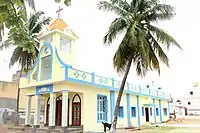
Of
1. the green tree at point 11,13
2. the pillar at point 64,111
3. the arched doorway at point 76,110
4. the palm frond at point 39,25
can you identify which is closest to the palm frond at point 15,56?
the palm frond at point 39,25

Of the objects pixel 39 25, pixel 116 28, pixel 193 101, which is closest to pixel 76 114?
pixel 116 28

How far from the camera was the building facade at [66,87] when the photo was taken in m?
15.6

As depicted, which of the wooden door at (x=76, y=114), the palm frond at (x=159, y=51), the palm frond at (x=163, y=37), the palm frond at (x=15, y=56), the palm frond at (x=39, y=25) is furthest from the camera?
the palm frond at (x=39, y=25)

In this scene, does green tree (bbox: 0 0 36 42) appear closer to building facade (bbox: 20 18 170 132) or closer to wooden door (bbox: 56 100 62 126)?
building facade (bbox: 20 18 170 132)

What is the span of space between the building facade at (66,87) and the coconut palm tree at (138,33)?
3.23m

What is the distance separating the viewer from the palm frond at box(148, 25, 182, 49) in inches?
560

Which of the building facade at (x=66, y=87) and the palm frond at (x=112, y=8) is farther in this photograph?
the building facade at (x=66, y=87)

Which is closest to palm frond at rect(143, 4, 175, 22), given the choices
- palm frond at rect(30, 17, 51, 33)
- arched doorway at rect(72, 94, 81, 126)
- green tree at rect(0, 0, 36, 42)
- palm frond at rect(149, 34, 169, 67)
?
palm frond at rect(149, 34, 169, 67)

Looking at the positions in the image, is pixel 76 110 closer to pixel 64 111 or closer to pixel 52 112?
pixel 52 112

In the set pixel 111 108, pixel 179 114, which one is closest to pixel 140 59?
pixel 111 108

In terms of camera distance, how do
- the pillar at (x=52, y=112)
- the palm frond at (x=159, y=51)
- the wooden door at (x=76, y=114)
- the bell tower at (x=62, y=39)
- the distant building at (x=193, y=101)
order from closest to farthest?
the palm frond at (x=159, y=51) → the pillar at (x=52, y=112) → the wooden door at (x=76, y=114) → the bell tower at (x=62, y=39) → the distant building at (x=193, y=101)

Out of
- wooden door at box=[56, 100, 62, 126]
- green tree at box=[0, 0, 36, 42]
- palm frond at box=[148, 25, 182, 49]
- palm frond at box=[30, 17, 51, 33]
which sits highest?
palm frond at box=[30, 17, 51, 33]

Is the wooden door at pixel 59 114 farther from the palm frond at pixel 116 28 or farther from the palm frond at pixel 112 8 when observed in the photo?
the palm frond at pixel 112 8

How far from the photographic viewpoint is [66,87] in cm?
1539
